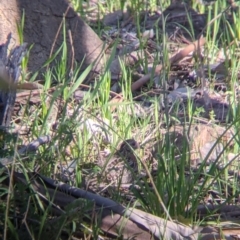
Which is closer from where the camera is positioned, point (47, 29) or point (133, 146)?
point (133, 146)

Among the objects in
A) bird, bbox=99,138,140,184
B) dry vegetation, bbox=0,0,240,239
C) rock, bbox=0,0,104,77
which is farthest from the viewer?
rock, bbox=0,0,104,77

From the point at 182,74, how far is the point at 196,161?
124 centimetres

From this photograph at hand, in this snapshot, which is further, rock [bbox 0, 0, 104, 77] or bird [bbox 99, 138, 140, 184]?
rock [bbox 0, 0, 104, 77]

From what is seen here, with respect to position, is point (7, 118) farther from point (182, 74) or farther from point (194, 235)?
point (182, 74)

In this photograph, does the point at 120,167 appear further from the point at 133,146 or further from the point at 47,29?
the point at 47,29

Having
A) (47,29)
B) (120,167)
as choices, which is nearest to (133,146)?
(120,167)

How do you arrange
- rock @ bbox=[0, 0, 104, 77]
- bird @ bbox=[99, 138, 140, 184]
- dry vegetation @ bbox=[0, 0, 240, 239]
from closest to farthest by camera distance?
1. dry vegetation @ bbox=[0, 0, 240, 239]
2. bird @ bbox=[99, 138, 140, 184]
3. rock @ bbox=[0, 0, 104, 77]

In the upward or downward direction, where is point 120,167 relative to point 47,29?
downward

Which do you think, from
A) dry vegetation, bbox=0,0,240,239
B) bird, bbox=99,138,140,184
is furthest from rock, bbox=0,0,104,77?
bird, bbox=99,138,140,184

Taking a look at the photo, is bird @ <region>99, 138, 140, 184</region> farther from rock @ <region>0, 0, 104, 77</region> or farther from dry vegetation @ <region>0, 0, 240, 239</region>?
rock @ <region>0, 0, 104, 77</region>

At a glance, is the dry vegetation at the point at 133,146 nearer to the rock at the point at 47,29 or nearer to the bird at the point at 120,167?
the bird at the point at 120,167

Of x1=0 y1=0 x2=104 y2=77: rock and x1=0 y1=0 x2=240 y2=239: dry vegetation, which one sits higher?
x1=0 y1=0 x2=104 y2=77: rock

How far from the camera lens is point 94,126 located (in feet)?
12.4

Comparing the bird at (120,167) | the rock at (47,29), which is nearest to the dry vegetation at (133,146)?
the bird at (120,167)
